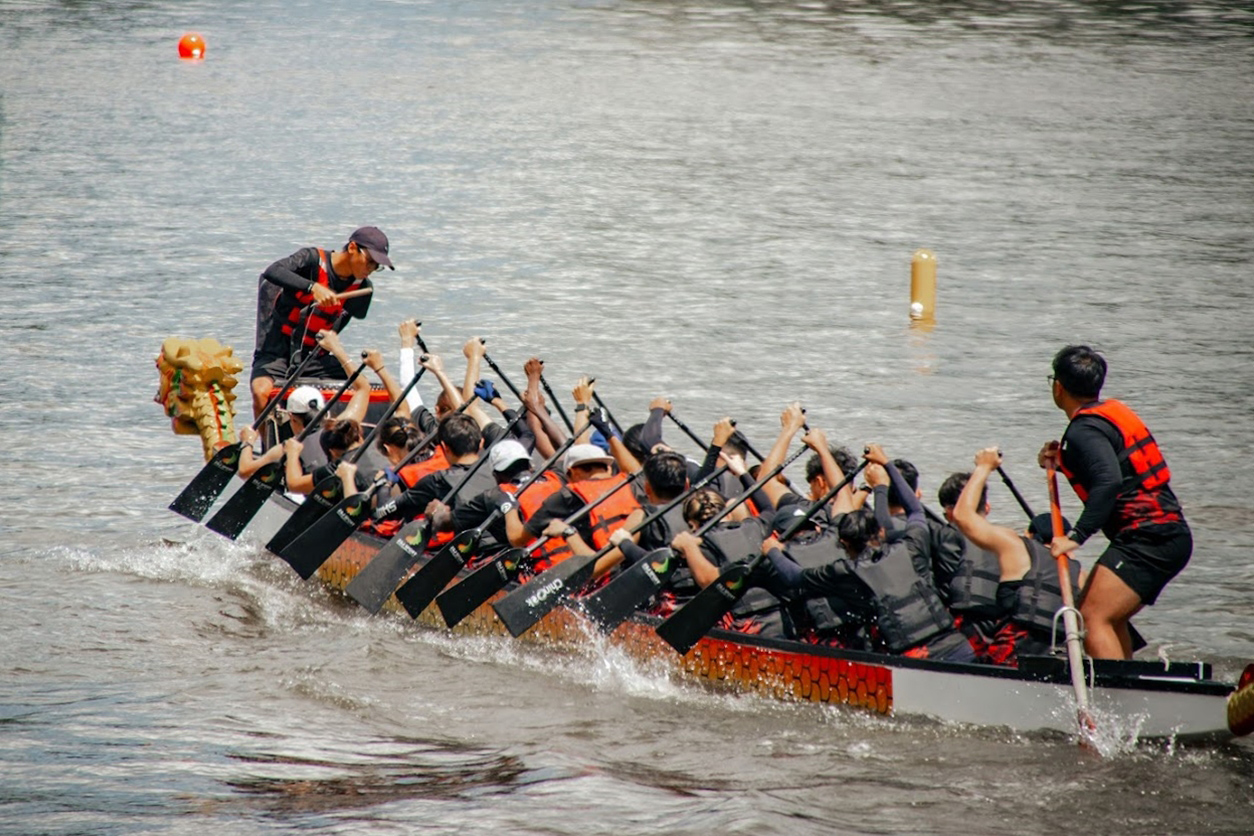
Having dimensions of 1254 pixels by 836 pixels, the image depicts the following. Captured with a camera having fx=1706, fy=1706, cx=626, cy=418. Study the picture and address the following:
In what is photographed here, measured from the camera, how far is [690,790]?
30.2 feet

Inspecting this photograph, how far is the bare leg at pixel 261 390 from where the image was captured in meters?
14.1

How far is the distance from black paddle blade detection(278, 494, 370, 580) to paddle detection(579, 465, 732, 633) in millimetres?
2461

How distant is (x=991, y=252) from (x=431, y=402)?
9869 millimetres

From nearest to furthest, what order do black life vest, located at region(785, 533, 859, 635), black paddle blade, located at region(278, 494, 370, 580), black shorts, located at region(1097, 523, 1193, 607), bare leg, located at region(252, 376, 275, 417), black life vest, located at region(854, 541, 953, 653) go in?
black shorts, located at region(1097, 523, 1193, 607) < black life vest, located at region(854, 541, 953, 653) < black life vest, located at region(785, 533, 859, 635) < black paddle blade, located at region(278, 494, 370, 580) < bare leg, located at region(252, 376, 275, 417)

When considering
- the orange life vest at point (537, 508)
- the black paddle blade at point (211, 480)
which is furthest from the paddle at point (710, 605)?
the black paddle blade at point (211, 480)

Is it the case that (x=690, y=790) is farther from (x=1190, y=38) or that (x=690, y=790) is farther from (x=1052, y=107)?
(x=1190, y=38)

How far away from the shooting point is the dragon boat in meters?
Answer: 8.67

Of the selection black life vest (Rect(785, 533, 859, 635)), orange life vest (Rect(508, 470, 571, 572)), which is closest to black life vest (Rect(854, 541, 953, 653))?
black life vest (Rect(785, 533, 859, 635))

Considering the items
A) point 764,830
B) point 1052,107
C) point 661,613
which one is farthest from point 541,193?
point 764,830

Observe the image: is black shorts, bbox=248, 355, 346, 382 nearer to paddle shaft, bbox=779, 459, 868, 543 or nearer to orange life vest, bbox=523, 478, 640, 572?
orange life vest, bbox=523, 478, 640, 572

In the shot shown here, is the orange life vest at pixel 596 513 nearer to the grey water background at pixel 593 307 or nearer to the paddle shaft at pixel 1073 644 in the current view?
the grey water background at pixel 593 307

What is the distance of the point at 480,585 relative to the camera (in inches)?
429

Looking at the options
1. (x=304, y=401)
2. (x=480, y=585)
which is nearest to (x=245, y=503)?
(x=304, y=401)

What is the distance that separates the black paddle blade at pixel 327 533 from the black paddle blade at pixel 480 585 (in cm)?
121
